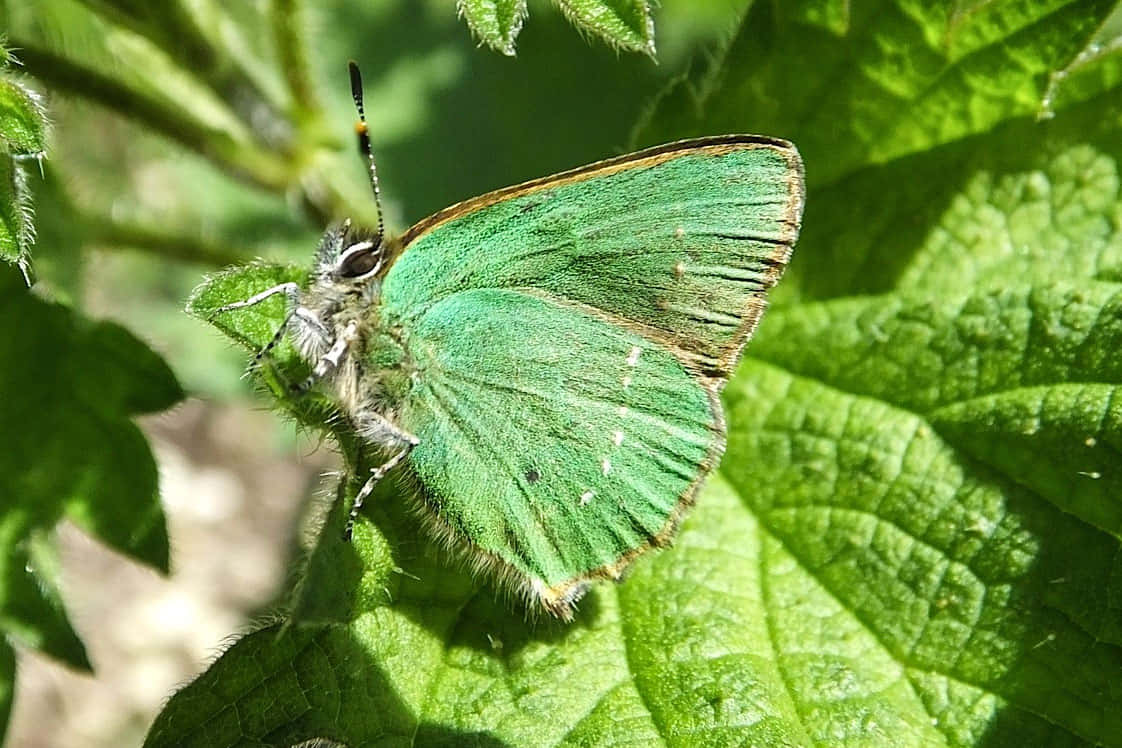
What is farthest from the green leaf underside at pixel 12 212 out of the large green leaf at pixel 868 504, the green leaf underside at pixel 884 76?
the green leaf underside at pixel 884 76

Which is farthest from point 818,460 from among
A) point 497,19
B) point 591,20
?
point 497,19

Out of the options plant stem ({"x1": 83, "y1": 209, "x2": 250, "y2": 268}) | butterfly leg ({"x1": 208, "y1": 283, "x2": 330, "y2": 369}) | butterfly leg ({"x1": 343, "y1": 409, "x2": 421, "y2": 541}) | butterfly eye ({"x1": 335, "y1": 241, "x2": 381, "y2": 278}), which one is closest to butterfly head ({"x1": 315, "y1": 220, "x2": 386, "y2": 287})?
butterfly eye ({"x1": 335, "y1": 241, "x2": 381, "y2": 278})

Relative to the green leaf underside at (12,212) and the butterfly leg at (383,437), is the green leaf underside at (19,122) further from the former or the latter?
the butterfly leg at (383,437)

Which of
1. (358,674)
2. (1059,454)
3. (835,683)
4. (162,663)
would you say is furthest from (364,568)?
(162,663)

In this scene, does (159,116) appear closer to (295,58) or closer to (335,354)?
(295,58)

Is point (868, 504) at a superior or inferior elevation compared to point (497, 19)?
inferior

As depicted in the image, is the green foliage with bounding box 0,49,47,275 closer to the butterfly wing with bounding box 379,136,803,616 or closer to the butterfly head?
the butterfly head

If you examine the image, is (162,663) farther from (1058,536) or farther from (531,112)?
(1058,536)
